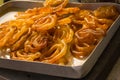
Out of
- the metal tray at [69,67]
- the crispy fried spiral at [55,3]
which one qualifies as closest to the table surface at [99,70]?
the metal tray at [69,67]

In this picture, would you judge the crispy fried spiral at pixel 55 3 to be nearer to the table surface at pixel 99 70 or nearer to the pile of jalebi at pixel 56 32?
the pile of jalebi at pixel 56 32

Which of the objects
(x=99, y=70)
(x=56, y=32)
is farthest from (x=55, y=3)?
(x=99, y=70)

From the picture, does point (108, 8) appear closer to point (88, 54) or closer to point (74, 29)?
point (74, 29)

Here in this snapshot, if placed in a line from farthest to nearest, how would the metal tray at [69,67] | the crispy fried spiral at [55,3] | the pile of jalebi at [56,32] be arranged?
the crispy fried spiral at [55,3] → the pile of jalebi at [56,32] → the metal tray at [69,67]

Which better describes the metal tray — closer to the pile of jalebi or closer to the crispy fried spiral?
the pile of jalebi

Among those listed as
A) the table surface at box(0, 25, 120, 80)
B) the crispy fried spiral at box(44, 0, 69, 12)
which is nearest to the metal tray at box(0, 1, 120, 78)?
the table surface at box(0, 25, 120, 80)

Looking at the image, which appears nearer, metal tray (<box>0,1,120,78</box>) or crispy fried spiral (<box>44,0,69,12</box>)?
metal tray (<box>0,1,120,78</box>)

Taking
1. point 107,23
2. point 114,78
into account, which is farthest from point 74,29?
point 114,78

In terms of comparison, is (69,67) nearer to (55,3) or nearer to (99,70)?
(99,70)
